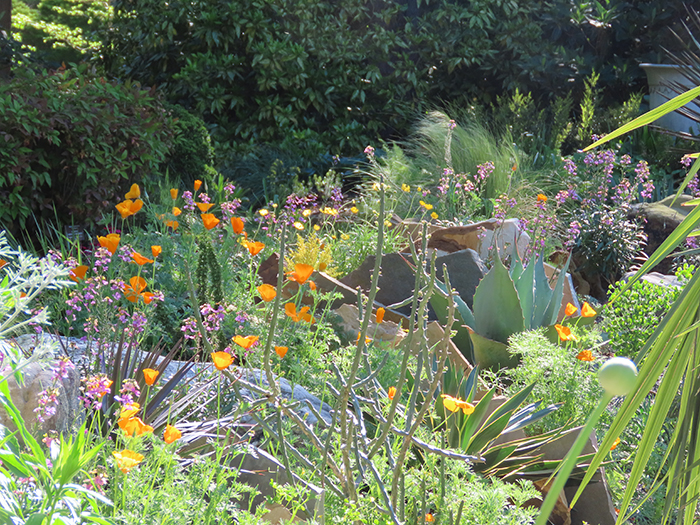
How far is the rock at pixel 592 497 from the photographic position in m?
2.21

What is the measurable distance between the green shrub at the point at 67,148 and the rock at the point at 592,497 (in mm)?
3767

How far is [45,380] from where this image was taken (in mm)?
1784

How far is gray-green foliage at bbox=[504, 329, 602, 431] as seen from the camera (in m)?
2.44

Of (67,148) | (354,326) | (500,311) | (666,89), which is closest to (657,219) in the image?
(500,311)

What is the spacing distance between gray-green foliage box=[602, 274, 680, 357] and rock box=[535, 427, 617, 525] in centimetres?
107

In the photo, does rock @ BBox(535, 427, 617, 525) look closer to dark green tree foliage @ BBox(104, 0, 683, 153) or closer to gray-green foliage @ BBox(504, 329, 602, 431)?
gray-green foliage @ BBox(504, 329, 602, 431)

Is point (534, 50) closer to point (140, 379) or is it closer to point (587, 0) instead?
point (587, 0)

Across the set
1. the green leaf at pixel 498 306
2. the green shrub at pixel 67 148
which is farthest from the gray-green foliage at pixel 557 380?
the green shrub at pixel 67 148

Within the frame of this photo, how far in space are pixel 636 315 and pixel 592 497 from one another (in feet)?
4.67

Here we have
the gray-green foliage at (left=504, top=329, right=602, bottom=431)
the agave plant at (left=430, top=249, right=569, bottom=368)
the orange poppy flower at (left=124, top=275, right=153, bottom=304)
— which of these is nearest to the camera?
the orange poppy flower at (left=124, top=275, right=153, bottom=304)

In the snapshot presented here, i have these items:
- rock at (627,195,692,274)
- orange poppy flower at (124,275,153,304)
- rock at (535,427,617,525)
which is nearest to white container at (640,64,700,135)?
rock at (627,195,692,274)

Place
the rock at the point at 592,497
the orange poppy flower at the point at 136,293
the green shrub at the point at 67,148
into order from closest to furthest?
the orange poppy flower at the point at 136,293
the rock at the point at 592,497
the green shrub at the point at 67,148

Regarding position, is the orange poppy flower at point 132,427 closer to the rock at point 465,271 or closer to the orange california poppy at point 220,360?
the orange california poppy at point 220,360

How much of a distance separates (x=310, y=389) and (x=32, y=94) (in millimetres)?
3644
